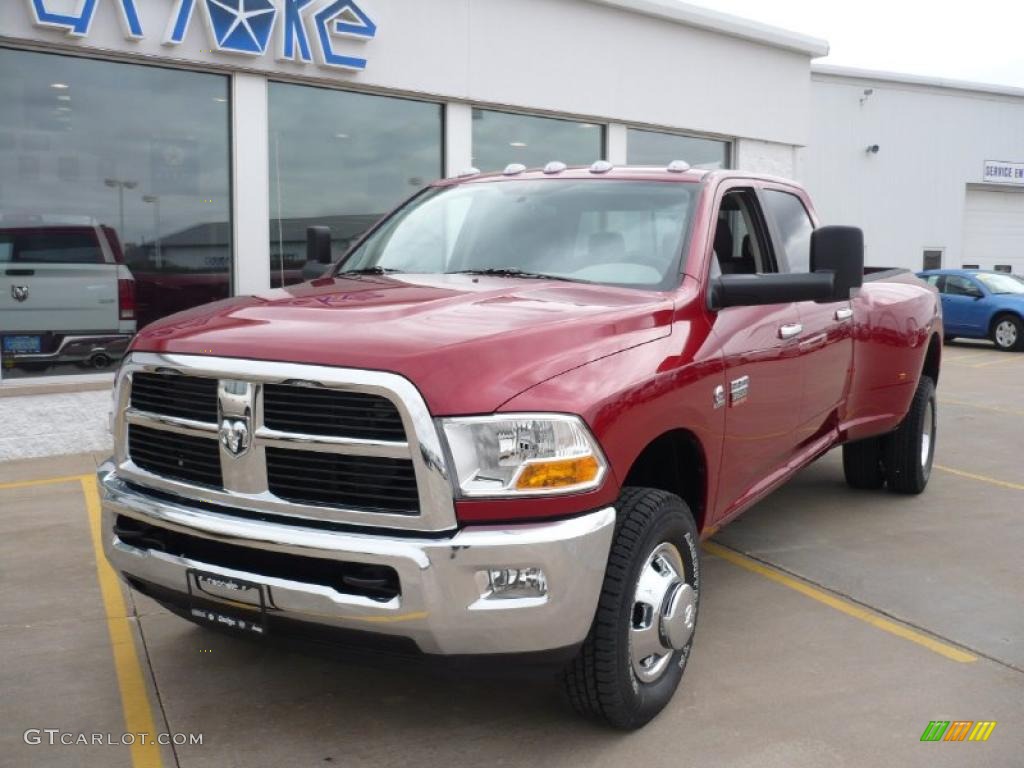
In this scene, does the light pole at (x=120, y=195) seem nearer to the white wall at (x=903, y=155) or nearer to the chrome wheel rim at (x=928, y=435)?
the chrome wheel rim at (x=928, y=435)

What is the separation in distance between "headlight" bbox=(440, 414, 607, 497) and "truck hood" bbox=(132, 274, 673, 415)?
2.5 inches

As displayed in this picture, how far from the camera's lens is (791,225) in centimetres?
518

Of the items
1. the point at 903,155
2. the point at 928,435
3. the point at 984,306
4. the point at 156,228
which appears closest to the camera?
the point at 928,435

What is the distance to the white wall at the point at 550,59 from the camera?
980cm

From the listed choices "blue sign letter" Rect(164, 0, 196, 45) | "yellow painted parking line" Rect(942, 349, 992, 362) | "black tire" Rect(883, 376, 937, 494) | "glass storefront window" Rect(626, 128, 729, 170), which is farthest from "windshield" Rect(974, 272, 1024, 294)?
"blue sign letter" Rect(164, 0, 196, 45)

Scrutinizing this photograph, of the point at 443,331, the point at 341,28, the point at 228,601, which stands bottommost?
the point at 228,601

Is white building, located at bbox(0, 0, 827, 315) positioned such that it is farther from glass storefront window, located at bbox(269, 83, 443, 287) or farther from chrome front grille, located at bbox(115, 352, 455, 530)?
chrome front grille, located at bbox(115, 352, 455, 530)

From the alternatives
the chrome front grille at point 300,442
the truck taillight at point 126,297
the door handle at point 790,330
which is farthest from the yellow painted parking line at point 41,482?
the door handle at point 790,330

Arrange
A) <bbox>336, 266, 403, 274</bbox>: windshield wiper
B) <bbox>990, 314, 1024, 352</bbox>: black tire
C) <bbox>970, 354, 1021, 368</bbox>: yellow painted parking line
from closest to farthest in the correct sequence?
<bbox>336, 266, 403, 274</bbox>: windshield wiper, <bbox>970, 354, 1021, 368</bbox>: yellow painted parking line, <bbox>990, 314, 1024, 352</bbox>: black tire

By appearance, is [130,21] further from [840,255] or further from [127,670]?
[840,255]

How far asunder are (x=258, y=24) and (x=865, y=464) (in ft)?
23.8

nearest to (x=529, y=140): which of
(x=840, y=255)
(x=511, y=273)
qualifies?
(x=511, y=273)

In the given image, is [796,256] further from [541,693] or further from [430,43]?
[430,43]

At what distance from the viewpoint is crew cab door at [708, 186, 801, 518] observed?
3932mm
